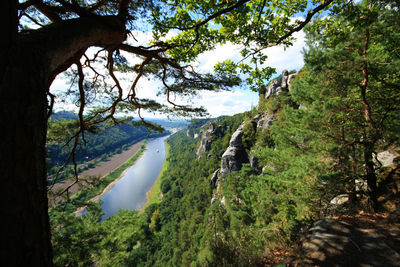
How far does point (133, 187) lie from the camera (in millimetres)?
57250

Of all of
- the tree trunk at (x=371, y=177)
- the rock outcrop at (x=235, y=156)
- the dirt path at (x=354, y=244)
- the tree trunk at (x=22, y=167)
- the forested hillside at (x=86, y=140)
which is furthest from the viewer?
the rock outcrop at (x=235, y=156)

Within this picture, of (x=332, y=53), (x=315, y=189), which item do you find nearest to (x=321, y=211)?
(x=315, y=189)

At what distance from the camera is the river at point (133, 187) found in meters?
46.8

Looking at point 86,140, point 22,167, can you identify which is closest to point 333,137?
point 22,167

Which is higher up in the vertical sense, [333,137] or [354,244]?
[333,137]

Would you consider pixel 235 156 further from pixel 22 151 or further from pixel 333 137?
pixel 22 151

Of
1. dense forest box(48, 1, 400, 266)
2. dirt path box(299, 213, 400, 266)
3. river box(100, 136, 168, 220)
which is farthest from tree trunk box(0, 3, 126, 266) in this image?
river box(100, 136, 168, 220)

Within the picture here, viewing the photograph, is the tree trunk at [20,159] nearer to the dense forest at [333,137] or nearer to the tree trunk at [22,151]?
the tree trunk at [22,151]

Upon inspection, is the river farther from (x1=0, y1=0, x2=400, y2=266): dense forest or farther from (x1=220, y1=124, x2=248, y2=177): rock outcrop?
(x1=0, y1=0, x2=400, y2=266): dense forest

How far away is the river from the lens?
1841 inches

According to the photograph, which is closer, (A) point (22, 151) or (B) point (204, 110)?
(A) point (22, 151)

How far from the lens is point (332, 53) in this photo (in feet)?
12.4

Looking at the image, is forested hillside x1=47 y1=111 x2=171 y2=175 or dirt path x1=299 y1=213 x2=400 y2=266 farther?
forested hillside x1=47 y1=111 x2=171 y2=175

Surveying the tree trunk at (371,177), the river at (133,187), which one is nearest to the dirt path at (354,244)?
the tree trunk at (371,177)
